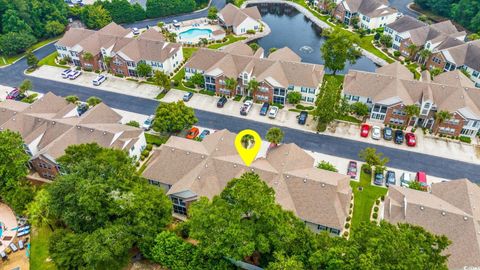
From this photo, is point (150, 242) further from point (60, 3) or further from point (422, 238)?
point (60, 3)

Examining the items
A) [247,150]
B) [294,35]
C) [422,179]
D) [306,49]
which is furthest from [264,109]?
[294,35]

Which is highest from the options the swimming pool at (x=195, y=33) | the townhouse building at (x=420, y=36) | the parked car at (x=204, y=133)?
the townhouse building at (x=420, y=36)

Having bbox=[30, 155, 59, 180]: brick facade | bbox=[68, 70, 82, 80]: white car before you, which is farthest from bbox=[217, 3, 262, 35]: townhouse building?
bbox=[30, 155, 59, 180]: brick facade

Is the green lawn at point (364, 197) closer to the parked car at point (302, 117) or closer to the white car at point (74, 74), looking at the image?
the parked car at point (302, 117)

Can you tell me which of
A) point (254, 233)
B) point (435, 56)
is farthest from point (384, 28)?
point (254, 233)

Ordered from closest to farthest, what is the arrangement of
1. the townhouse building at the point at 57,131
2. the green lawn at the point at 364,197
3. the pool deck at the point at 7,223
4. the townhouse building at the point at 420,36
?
the pool deck at the point at 7,223 < the green lawn at the point at 364,197 < the townhouse building at the point at 57,131 < the townhouse building at the point at 420,36

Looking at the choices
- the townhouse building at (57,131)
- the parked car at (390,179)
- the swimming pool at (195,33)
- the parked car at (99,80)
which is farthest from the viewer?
the swimming pool at (195,33)

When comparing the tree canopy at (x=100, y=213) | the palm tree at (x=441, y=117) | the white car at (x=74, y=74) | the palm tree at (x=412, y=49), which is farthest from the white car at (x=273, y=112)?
the white car at (x=74, y=74)

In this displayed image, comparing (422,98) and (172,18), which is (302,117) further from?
(172,18)
